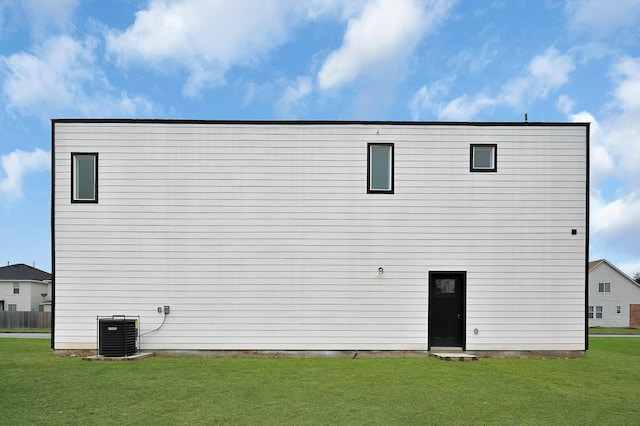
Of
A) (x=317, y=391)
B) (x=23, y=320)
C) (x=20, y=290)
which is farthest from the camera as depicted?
(x=20, y=290)

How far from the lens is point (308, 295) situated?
11.6 meters

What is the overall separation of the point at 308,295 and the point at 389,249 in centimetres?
217

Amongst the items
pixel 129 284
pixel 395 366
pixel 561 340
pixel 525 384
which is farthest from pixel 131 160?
pixel 561 340

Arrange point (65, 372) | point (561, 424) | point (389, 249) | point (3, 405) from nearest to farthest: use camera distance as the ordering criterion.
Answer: point (561, 424) < point (3, 405) < point (65, 372) < point (389, 249)

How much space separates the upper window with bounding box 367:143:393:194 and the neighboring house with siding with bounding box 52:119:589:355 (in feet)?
0.11

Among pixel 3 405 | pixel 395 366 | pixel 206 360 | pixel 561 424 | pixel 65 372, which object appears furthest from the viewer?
pixel 206 360

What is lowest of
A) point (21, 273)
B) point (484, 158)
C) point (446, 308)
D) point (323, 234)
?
point (21, 273)

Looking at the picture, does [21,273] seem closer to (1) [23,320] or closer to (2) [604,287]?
(1) [23,320]

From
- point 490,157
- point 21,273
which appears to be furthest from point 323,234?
point 21,273

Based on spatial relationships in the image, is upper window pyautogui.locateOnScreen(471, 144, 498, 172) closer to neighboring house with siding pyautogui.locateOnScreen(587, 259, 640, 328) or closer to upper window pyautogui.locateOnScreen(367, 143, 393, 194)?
upper window pyautogui.locateOnScreen(367, 143, 393, 194)

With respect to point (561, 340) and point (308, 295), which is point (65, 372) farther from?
point (561, 340)

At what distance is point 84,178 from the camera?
39.0 ft

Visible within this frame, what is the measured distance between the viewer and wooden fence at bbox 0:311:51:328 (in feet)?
95.2

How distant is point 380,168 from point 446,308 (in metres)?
3.65
